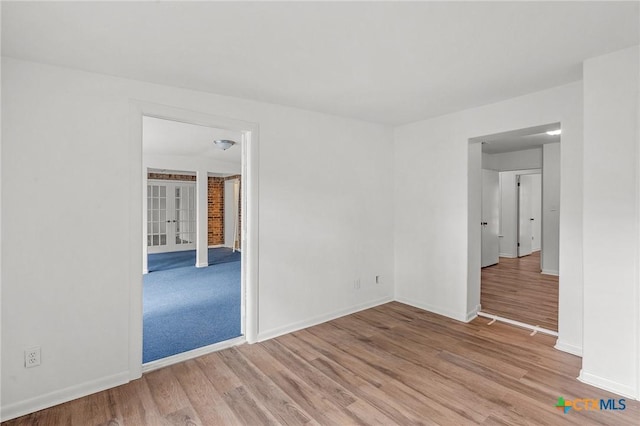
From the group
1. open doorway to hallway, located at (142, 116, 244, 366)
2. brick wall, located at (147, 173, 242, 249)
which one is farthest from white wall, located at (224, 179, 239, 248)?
brick wall, located at (147, 173, 242, 249)

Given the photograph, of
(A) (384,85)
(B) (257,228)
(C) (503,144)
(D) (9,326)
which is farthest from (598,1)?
(C) (503,144)

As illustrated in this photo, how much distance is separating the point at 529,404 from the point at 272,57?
120 inches

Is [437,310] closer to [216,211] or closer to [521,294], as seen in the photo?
[521,294]

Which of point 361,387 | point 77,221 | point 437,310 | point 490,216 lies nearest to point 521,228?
point 490,216

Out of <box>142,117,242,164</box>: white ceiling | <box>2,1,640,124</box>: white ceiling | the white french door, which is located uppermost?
<box>142,117,242,164</box>: white ceiling

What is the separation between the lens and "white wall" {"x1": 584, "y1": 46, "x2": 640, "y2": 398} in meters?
2.26

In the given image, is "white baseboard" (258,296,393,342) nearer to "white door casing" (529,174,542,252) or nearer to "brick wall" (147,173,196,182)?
"white door casing" (529,174,542,252)

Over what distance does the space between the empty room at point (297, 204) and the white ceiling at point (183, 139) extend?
1.51m

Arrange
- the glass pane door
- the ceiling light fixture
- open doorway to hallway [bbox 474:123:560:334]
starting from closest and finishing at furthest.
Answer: open doorway to hallway [bbox 474:123:560:334] → the ceiling light fixture → the glass pane door

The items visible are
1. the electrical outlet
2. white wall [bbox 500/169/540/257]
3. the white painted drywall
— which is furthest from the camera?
white wall [bbox 500/169/540/257]

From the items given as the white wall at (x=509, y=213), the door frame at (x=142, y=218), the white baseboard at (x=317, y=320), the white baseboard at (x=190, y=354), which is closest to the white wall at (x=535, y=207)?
the white wall at (x=509, y=213)

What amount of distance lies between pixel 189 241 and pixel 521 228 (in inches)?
376

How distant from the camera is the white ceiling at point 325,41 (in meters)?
1.74

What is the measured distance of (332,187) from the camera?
3.91 metres
